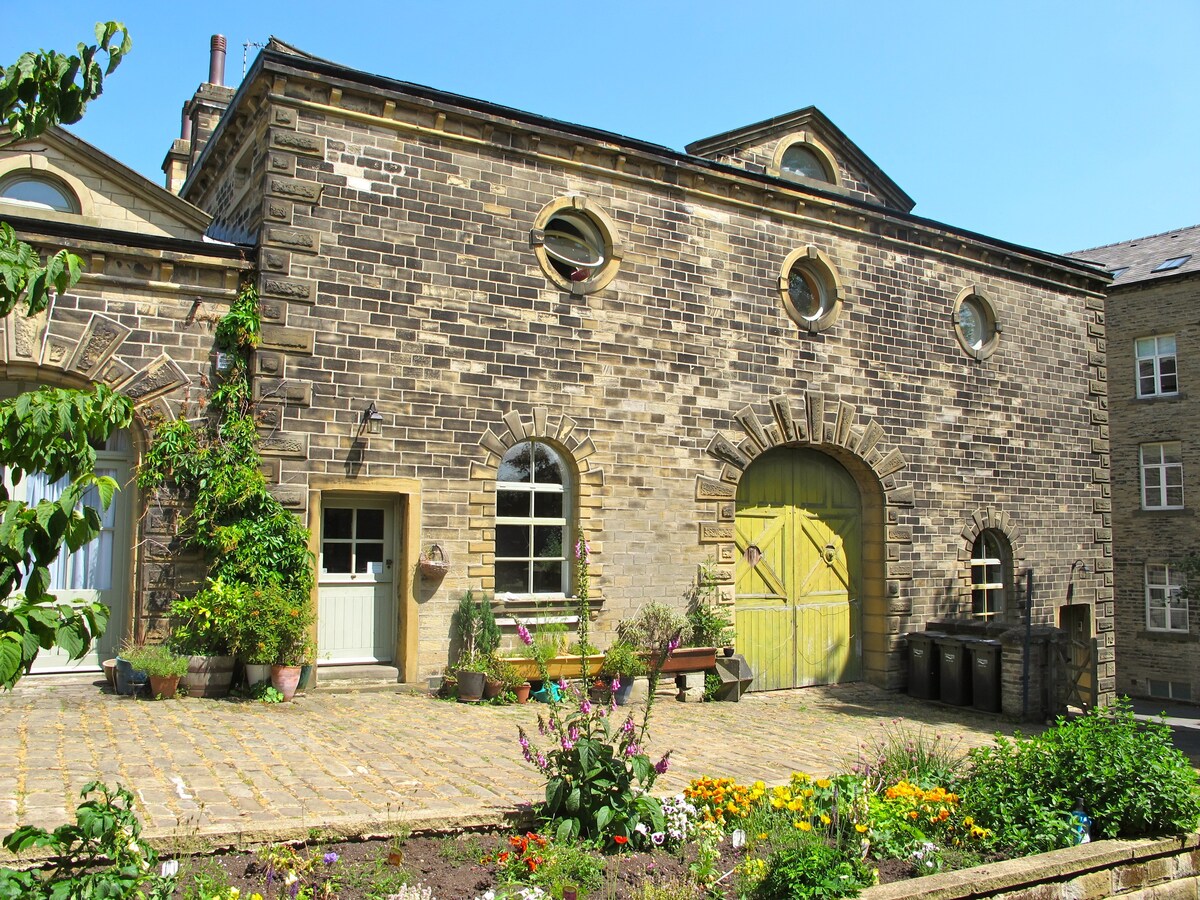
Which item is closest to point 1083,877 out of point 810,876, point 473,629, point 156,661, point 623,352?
point 810,876

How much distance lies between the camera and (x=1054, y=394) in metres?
17.0

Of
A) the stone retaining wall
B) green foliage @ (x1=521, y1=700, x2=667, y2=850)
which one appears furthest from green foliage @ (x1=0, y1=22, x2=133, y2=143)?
the stone retaining wall

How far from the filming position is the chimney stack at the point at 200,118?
16.4m

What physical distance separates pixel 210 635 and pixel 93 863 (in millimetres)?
5537

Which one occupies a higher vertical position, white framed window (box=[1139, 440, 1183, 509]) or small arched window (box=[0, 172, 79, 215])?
small arched window (box=[0, 172, 79, 215])

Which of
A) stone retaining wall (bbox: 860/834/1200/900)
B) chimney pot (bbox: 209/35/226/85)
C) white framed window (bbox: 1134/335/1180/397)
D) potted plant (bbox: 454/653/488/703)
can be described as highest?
chimney pot (bbox: 209/35/226/85)

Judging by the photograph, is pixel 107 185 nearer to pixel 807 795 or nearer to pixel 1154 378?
pixel 807 795

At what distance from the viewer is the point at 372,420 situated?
35.0 feet

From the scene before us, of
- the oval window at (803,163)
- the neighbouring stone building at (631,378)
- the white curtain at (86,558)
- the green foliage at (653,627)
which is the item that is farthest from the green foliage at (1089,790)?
the oval window at (803,163)

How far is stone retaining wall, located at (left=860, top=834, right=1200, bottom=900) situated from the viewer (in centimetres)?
548

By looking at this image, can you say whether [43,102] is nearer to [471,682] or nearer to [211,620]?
[211,620]

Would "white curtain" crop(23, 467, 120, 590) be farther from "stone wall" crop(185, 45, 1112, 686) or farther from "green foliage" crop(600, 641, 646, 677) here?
"green foliage" crop(600, 641, 646, 677)

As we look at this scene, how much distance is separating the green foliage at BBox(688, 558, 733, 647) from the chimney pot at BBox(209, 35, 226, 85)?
38.5ft

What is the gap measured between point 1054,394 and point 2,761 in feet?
52.0
